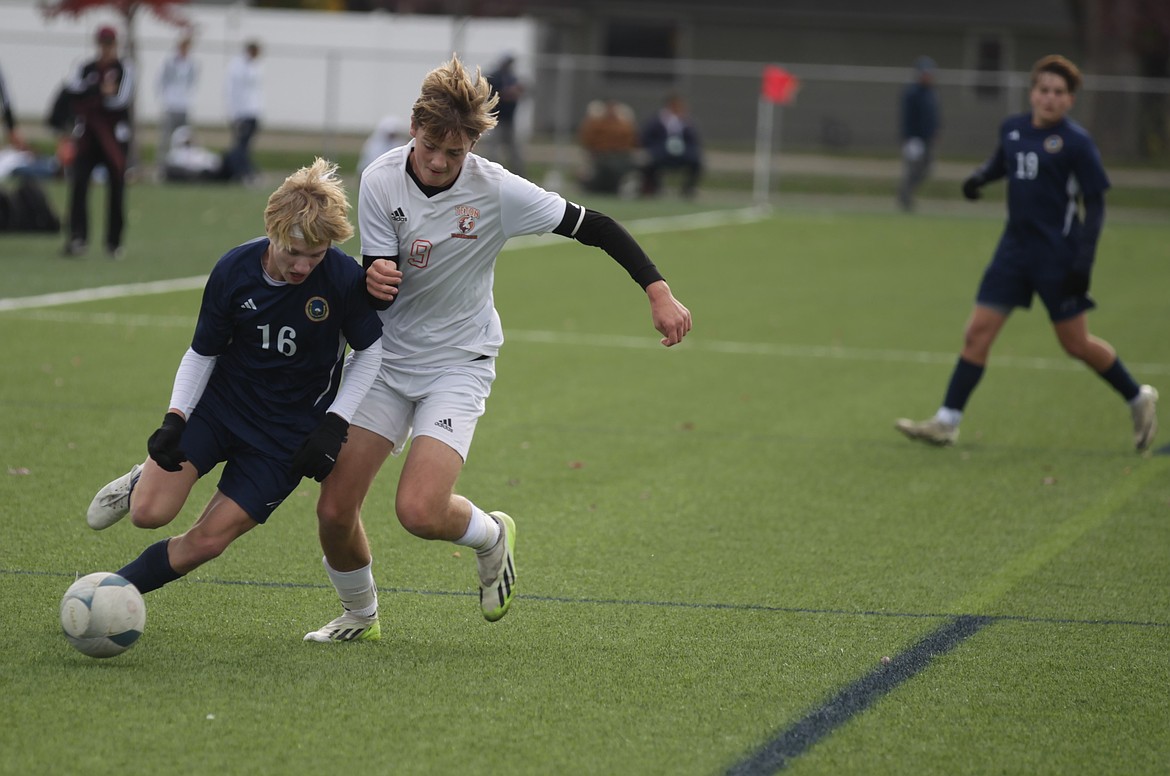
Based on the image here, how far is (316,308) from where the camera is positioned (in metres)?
4.81

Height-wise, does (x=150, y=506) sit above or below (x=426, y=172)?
below

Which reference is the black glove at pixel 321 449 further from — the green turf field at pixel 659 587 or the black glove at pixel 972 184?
the black glove at pixel 972 184

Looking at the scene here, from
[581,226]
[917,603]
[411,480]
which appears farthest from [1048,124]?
[411,480]

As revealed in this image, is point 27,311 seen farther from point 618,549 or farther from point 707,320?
point 618,549

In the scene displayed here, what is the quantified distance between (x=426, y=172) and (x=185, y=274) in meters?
10.4

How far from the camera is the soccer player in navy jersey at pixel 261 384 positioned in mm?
4707

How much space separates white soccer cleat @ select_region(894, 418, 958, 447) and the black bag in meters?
10.3

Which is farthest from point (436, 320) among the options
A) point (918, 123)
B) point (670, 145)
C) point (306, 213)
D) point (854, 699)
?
point (918, 123)

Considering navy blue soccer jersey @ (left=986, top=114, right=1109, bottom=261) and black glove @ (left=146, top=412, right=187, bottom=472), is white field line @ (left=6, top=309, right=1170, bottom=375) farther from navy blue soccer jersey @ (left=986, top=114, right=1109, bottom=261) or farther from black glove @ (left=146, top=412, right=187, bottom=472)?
black glove @ (left=146, top=412, right=187, bottom=472)

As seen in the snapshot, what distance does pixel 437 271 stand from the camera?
514 centimetres

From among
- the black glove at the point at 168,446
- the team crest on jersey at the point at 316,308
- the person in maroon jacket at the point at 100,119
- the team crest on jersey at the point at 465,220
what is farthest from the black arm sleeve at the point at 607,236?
the person in maroon jacket at the point at 100,119

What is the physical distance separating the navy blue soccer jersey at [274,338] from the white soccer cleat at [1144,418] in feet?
17.7

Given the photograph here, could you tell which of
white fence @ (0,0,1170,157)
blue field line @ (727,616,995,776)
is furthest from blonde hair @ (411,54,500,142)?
white fence @ (0,0,1170,157)

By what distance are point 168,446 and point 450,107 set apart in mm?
1319
